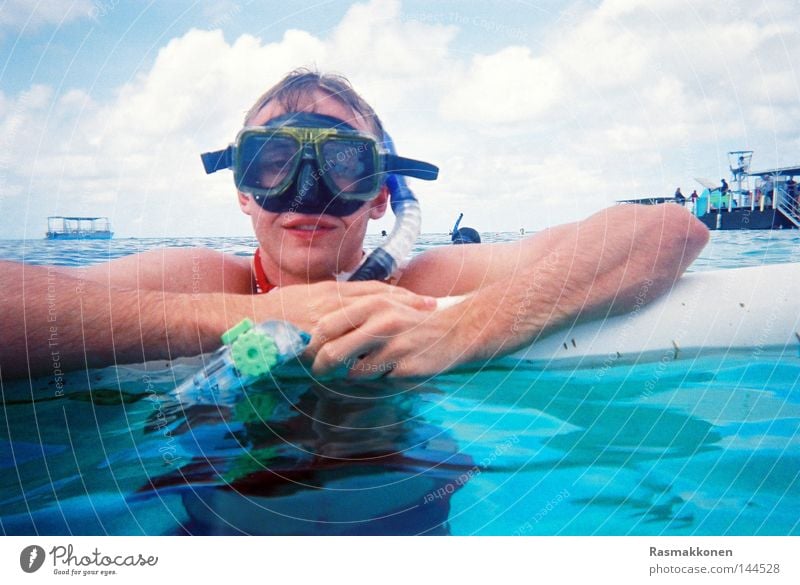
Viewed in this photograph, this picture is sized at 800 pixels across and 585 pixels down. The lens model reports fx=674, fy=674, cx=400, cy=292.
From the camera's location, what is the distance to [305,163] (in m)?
1.27

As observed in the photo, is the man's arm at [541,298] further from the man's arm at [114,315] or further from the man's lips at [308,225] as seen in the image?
the man's lips at [308,225]

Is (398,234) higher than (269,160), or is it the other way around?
(269,160)

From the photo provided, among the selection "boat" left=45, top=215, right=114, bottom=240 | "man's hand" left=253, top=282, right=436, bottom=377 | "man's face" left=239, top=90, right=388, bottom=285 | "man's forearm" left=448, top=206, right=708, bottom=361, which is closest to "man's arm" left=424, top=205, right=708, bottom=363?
"man's forearm" left=448, top=206, right=708, bottom=361

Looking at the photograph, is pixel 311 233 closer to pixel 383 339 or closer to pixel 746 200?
pixel 383 339

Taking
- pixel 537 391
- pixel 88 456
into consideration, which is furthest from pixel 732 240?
pixel 88 456

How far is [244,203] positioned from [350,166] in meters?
0.22

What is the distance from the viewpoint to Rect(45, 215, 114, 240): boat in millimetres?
1213

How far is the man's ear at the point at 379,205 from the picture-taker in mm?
1391

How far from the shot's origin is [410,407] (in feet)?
3.84

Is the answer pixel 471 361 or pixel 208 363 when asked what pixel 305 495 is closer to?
pixel 208 363

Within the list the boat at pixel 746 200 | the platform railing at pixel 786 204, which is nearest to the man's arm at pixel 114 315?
the boat at pixel 746 200

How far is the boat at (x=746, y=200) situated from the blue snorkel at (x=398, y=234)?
16.7 inches

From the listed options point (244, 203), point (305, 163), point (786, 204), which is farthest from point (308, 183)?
point (786, 204)
